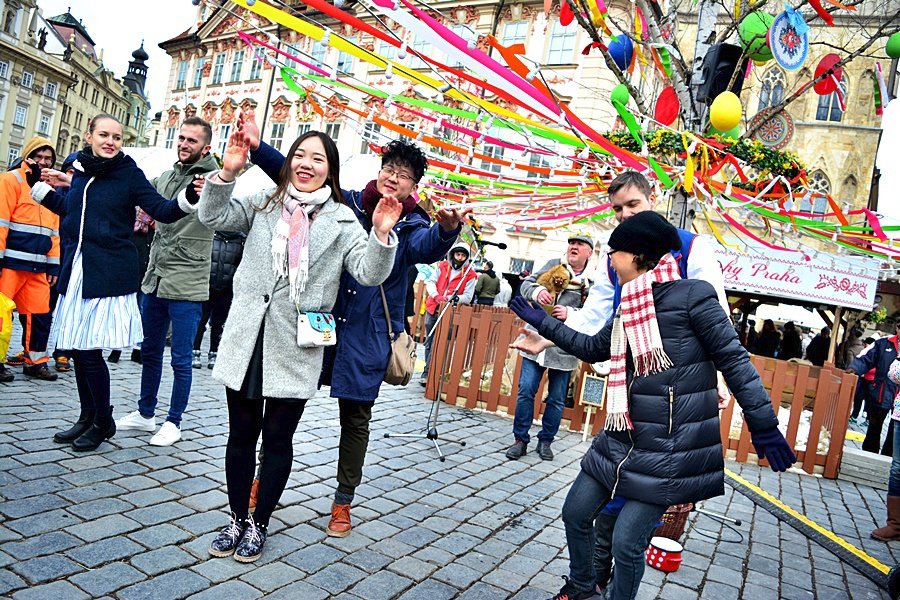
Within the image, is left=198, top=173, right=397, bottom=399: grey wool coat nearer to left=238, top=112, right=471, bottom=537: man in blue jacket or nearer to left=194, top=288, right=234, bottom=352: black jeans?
left=238, top=112, right=471, bottom=537: man in blue jacket

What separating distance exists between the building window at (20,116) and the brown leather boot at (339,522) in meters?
65.9

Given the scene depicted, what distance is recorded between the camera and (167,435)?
443cm

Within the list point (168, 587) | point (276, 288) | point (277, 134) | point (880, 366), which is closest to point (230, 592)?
point (168, 587)

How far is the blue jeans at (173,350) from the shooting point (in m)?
4.53

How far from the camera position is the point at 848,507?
5.89m

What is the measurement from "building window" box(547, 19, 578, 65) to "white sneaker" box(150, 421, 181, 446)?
21541 mm

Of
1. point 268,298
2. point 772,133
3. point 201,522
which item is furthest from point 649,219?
point 772,133

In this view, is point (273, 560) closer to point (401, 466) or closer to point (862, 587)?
point (401, 466)

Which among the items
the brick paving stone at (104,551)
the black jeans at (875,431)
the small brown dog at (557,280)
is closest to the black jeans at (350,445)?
the brick paving stone at (104,551)

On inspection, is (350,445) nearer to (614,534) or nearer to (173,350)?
(614,534)

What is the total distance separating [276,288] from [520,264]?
73.9ft

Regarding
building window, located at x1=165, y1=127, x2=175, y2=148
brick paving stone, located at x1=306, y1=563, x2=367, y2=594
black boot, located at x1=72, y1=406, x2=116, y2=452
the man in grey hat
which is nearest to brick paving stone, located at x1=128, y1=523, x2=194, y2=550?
brick paving stone, located at x1=306, y1=563, x2=367, y2=594

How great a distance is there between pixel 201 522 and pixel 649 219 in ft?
8.48

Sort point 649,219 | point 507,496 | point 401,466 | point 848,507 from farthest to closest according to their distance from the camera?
1. point 848,507
2. point 401,466
3. point 507,496
4. point 649,219
